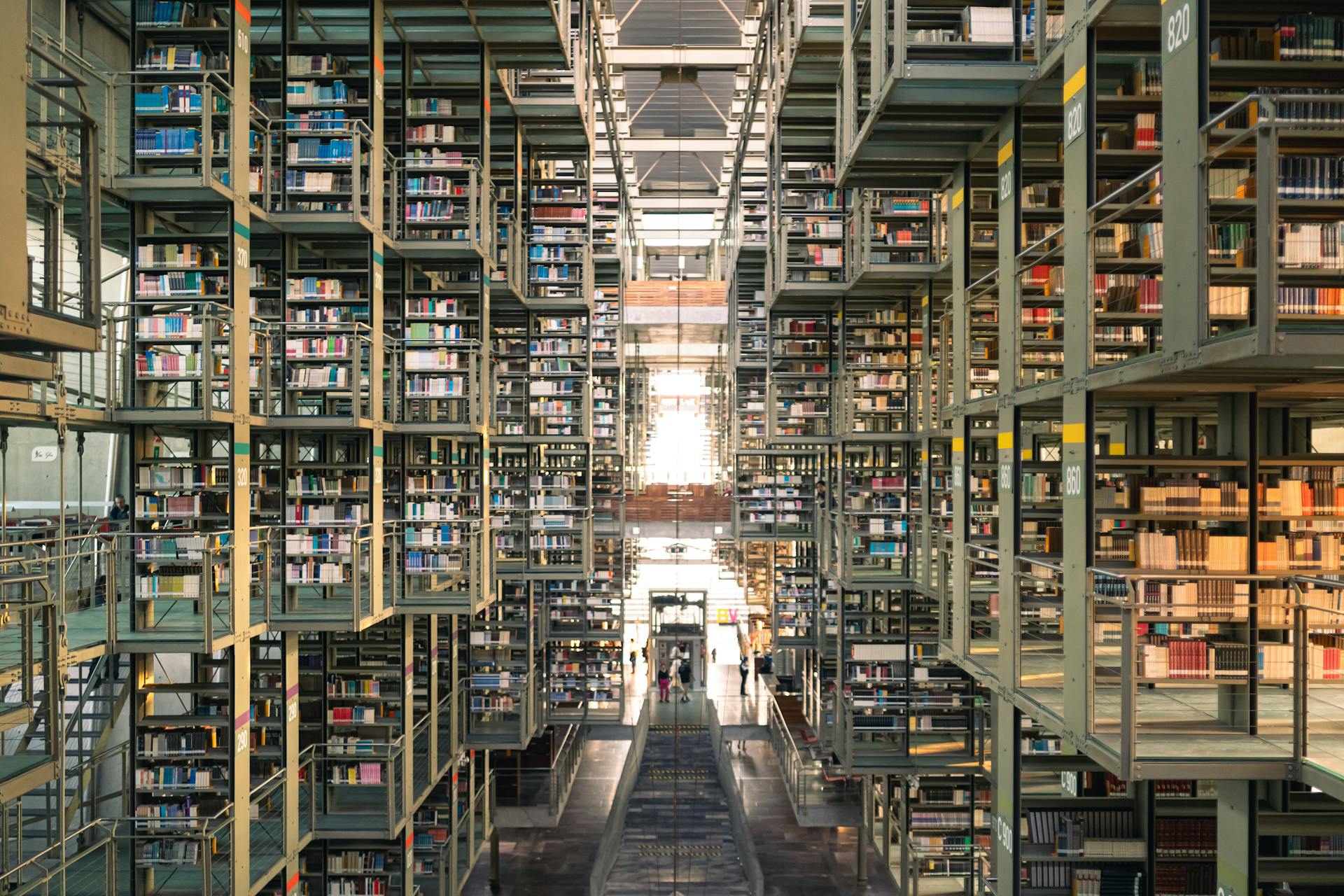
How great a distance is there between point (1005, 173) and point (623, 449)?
29.6 ft

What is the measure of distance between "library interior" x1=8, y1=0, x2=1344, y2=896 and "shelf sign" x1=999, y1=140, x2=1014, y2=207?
33 mm

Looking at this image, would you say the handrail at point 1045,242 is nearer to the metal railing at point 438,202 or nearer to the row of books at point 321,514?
the metal railing at point 438,202

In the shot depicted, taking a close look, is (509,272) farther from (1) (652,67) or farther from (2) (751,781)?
(2) (751,781)

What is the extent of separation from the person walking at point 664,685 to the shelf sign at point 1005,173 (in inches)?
458

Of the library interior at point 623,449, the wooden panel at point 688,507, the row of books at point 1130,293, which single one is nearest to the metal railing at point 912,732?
the library interior at point 623,449

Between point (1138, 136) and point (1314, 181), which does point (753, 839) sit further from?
point (1314, 181)

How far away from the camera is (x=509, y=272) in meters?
8.27

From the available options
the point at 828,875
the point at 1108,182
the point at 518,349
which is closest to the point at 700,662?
the point at 828,875

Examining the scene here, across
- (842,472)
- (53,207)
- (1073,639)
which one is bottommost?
(1073,639)

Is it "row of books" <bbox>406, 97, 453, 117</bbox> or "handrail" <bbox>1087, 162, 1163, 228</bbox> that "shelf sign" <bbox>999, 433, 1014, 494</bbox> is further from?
"row of books" <bbox>406, 97, 453, 117</bbox>

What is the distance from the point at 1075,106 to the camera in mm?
3588

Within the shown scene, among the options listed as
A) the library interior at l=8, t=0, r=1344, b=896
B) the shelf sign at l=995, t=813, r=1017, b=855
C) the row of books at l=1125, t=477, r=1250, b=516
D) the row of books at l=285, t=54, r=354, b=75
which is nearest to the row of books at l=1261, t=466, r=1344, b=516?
the library interior at l=8, t=0, r=1344, b=896

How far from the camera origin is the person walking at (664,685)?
14822 millimetres

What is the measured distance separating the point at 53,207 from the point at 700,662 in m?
13.9
